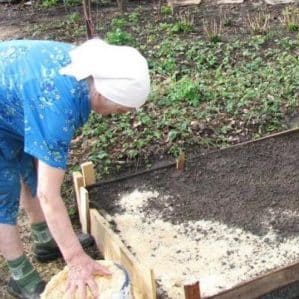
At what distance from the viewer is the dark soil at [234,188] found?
3.15 metres

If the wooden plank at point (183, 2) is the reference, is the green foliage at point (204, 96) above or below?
below

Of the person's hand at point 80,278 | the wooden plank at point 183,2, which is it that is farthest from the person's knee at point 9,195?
the wooden plank at point 183,2

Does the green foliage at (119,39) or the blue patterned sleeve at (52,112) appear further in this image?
the green foliage at (119,39)

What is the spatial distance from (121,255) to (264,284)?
2.29 ft

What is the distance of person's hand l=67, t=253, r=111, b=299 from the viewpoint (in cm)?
218

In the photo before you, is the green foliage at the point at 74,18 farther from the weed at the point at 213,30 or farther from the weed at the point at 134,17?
the weed at the point at 213,30

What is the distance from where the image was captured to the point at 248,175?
139 inches

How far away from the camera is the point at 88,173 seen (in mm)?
3369

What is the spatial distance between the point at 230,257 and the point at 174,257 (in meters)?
0.29

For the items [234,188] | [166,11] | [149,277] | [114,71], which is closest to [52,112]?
[114,71]

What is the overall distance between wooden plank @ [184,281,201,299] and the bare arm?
0.38 m

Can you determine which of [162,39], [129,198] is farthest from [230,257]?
[162,39]

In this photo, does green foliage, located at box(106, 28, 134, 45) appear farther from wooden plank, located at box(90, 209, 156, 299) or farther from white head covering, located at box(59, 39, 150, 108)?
white head covering, located at box(59, 39, 150, 108)

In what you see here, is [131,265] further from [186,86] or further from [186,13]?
[186,13]
